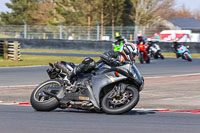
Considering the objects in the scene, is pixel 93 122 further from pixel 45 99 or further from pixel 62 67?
pixel 62 67

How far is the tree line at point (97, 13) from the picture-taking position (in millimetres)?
51719

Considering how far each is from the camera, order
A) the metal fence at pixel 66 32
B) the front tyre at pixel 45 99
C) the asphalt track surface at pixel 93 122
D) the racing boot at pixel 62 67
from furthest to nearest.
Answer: the metal fence at pixel 66 32 → the racing boot at pixel 62 67 → the front tyre at pixel 45 99 → the asphalt track surface at pixel 93 122

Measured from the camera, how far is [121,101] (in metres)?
7.33

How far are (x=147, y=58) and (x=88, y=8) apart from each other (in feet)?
114

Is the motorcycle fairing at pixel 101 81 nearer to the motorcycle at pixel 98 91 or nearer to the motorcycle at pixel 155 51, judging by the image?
the motorcycle at pixel 98 91

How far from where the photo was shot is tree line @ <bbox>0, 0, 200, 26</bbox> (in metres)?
51.7

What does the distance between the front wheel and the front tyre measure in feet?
2.94

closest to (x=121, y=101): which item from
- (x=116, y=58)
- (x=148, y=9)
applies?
(x=116, y=58)

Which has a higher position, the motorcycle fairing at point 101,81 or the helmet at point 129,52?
the helmet at point 129,52

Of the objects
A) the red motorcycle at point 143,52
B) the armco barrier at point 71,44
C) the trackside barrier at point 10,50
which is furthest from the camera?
the armco barrier at point 71,44

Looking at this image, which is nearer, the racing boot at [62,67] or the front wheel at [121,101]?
the front wheel at [121,101]

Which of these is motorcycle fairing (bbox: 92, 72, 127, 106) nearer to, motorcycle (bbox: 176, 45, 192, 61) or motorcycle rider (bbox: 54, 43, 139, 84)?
motorcycle rider (bbox: 54, 43, 139, 84)

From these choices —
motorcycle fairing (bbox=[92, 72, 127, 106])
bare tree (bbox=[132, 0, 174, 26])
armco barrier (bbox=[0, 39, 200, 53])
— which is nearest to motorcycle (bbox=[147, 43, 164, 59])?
armco barrier (bbox=[0, 39, 200, 53])

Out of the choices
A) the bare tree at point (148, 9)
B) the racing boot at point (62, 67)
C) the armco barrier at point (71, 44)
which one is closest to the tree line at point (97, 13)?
the bare tree at point (148, 9)
